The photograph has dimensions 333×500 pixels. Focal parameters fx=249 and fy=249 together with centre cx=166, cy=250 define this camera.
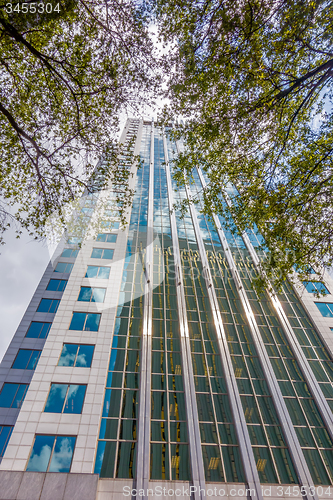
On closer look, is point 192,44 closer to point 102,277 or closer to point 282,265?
point 282,265

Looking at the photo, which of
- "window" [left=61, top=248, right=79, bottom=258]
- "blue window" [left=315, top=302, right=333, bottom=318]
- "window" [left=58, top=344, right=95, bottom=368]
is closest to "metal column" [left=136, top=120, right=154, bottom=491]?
"window" [left=58, top=344, right=95, bottom=368]

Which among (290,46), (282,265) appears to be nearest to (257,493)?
(282,265)

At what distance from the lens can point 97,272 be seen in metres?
22.8

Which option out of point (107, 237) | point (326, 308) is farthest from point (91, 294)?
point (326, 308)

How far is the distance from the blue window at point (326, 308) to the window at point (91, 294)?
794 inches

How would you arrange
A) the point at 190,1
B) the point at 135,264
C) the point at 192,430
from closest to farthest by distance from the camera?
1. the point at 190,1
2. the point at 192,430
3. the point at 135,264

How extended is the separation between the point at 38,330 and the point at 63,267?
7444 millimetres

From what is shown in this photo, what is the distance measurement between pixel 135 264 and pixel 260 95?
683 inches

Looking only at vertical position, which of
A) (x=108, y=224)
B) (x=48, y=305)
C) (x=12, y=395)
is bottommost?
(x=12, y=395)

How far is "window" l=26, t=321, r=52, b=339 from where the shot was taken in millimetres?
23906

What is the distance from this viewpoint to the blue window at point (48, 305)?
2583 cm

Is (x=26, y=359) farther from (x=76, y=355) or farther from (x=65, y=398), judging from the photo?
(x=65, y=398)

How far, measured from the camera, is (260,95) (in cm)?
1238

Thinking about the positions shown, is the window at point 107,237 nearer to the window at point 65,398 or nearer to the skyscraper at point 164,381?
the skyscraper at point 164,381
